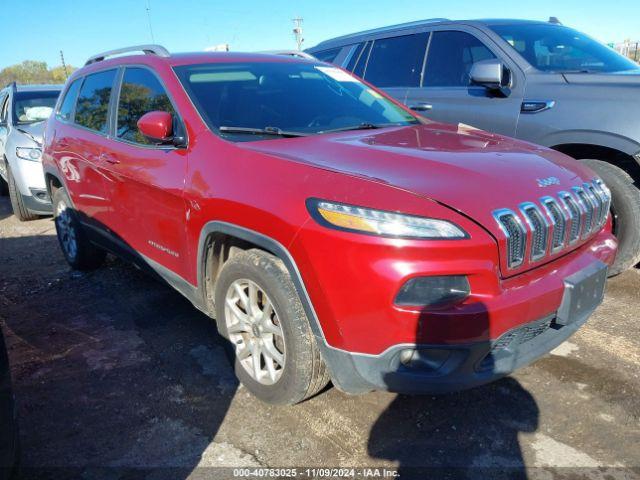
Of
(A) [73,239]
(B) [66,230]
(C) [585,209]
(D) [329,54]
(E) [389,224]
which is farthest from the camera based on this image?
(D) [329,54]

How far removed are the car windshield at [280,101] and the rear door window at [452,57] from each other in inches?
51.6

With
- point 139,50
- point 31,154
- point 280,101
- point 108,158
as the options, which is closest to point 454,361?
point 280,101

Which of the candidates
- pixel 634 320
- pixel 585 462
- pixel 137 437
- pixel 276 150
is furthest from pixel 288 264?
pixel 634 320

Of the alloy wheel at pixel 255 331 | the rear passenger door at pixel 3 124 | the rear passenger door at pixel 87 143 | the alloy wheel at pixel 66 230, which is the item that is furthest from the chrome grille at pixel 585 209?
the rear passenger door at pixel 3 124

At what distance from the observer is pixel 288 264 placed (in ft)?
7.48

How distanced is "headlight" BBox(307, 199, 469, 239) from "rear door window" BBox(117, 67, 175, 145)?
4.95 ft

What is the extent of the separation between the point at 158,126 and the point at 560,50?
346 centimetres

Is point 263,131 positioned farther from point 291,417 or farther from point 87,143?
point 87,143

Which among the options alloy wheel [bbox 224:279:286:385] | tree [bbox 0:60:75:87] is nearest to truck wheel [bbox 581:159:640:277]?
alloy wheel [bbox 224:279:286:385]

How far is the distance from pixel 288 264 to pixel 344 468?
91cm

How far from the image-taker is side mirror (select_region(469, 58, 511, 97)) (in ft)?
13.4

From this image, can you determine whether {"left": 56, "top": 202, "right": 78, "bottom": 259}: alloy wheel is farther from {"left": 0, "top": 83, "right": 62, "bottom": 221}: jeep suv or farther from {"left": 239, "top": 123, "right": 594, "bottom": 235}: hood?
{"left": 239, "top": 123, "right": 594, "bottom": 235}: hood

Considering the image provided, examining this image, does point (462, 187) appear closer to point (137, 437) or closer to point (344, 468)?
point (344, 468)

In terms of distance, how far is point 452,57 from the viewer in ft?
16.1
